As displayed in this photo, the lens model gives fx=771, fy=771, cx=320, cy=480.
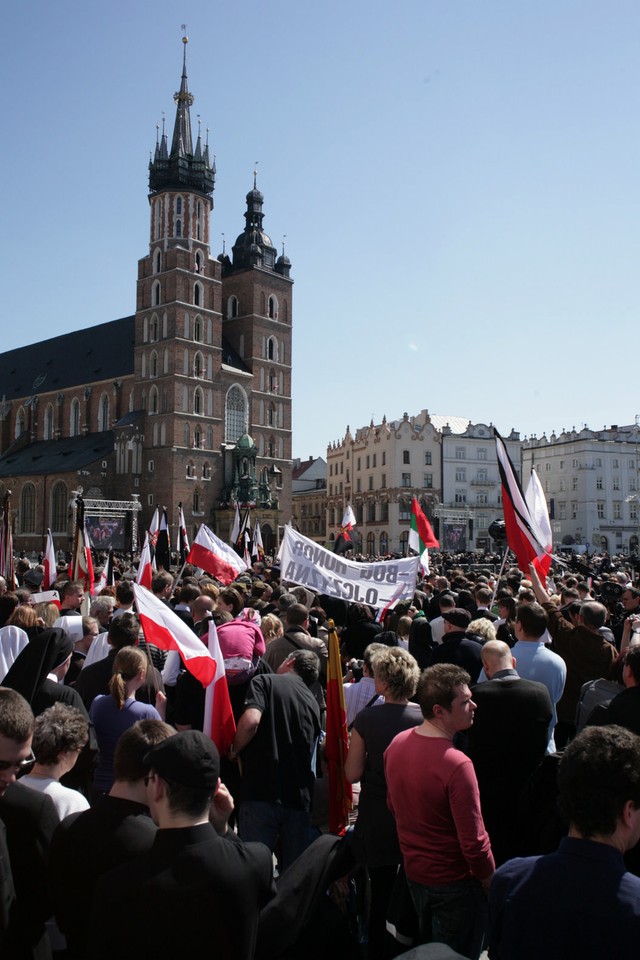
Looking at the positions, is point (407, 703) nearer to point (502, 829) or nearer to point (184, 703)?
point (502, 829)

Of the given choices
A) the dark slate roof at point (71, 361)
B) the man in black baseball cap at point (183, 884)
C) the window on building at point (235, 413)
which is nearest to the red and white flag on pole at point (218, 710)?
the man in black baseball cap at point (183, 884)

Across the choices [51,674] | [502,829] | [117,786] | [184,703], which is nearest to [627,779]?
[117,786]

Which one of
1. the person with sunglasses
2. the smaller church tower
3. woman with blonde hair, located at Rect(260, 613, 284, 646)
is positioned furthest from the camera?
the smaller church tower

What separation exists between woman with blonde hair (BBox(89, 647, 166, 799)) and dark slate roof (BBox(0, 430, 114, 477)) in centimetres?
5203

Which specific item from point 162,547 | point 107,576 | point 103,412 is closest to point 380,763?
point 107,576

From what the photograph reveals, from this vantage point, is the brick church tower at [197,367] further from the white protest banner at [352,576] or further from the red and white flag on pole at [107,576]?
the white protest banner at [352,576]

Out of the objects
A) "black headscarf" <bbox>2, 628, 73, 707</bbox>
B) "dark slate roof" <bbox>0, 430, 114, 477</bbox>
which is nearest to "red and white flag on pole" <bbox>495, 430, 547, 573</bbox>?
"black headscarf" <bbox>2, 628, 73, 707</bbox>

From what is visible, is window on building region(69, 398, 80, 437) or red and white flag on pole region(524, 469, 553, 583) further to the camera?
window on building region(69, 398, 80, 437)

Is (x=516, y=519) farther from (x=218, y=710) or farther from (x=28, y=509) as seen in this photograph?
(x=28, y=509)

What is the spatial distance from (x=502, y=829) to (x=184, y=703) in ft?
7.97

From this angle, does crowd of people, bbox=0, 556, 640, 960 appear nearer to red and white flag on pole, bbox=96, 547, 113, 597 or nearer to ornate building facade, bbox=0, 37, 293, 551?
red and white flag on pole, bbox=96, 547, 113, 597

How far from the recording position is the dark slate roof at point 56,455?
56812mm

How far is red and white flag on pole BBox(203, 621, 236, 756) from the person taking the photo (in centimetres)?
478

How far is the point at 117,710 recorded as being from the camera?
16.5 ft
